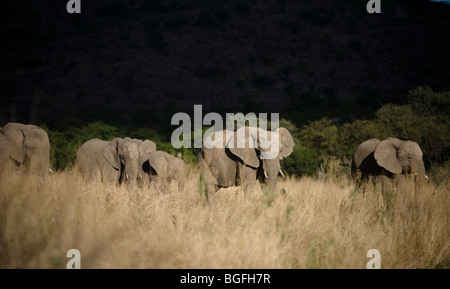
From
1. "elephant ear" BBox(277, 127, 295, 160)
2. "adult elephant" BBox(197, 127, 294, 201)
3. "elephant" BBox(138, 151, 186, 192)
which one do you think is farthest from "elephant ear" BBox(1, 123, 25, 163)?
"elephant ear" BBox(277, 127, 295, 160)

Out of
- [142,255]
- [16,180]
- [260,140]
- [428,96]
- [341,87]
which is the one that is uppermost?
[341,87]

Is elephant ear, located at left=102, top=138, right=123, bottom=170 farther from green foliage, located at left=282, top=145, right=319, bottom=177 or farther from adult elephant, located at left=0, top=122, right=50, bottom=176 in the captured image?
green foliage, located at left=282, top=145, right=319, bottom=177

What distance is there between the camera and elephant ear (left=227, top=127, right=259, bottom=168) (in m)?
8.95

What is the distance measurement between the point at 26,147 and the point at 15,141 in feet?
0.96

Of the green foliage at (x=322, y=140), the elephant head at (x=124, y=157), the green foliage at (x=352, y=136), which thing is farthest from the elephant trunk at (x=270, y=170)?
the green foliage at (x=322, y=140)

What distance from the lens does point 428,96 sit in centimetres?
2477

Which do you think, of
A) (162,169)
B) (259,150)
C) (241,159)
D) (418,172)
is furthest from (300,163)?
(241,159)

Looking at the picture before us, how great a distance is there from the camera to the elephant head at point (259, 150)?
8.94 meters

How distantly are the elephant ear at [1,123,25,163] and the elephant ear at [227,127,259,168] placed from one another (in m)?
5.03

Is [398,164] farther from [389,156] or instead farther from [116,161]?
[116,161]

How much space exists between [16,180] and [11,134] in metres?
4.50
